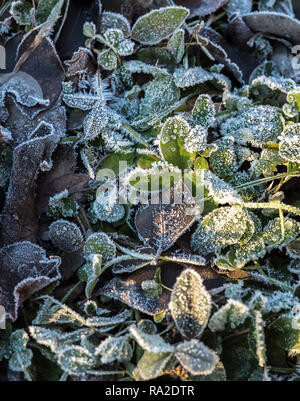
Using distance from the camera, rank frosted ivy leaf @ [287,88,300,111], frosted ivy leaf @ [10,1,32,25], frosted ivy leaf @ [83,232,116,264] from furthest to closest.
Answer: frosted ivy leaf @ [10,1,32,25] → frosted ivy leaf @ [287,88,300,111] → frosted ivy leaf @ [83,232,116,264]

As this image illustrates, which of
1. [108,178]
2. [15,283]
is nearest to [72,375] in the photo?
[15,283]

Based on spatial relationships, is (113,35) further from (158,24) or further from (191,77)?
(191,77)

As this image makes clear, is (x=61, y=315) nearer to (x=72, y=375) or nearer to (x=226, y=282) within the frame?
(x=72, y=375)

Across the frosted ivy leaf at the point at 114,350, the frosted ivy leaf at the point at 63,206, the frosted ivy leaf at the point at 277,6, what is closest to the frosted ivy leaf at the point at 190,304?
the frosted ivy leaf at the point at 114,350

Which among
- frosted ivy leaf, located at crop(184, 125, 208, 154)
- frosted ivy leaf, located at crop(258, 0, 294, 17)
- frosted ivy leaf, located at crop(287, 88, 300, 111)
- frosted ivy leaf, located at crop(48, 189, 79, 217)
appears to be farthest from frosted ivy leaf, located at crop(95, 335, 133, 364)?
frosted ivy leaf, located at crop(258, 0, 294, 17)

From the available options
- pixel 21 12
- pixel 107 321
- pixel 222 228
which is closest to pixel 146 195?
pixel 222 228

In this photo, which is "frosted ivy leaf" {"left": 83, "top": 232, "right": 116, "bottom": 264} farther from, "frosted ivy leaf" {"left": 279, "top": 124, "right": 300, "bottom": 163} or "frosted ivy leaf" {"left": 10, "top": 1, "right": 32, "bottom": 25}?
"frosted ivy leaf" {"left": 10, "top": 1, "right": 32, "bottom": 25}
